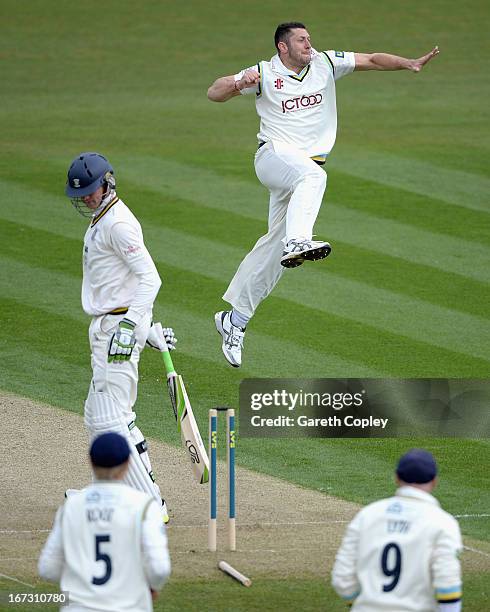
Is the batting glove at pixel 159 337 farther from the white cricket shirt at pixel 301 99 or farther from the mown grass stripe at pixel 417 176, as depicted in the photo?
the mown grass stripe at pixel 417 176

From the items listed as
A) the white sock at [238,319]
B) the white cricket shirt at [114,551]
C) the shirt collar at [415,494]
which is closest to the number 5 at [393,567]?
the shirt collar at [415,494]

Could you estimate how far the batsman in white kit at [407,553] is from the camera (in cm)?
596

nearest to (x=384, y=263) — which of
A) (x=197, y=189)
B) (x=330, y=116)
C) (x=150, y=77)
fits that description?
(x=197, y=189)

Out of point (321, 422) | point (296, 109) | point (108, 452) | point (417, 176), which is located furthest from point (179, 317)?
point (108, 452)

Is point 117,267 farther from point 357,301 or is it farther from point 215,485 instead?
point 357,301

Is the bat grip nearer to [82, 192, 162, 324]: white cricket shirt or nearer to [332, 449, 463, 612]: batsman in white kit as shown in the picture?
[82, 192, 162, 324]: white cricket shirt

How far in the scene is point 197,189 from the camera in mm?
18484

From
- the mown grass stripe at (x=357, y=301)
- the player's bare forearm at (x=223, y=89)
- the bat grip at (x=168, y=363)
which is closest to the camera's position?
the bat grip at (x=168, y=363)

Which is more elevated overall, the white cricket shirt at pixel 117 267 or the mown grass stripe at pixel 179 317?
the white cricket shirt at pixel 117 267

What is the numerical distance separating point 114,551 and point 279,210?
545 cm

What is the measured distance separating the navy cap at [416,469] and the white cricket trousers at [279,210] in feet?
14.0

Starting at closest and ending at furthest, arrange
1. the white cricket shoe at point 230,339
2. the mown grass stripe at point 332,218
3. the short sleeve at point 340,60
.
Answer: the short sleeve at point 340,60 < the white cricket shoe at point 230,339 < the mown grass stripe at point 332,218

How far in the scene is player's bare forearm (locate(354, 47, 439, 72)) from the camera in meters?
10.3

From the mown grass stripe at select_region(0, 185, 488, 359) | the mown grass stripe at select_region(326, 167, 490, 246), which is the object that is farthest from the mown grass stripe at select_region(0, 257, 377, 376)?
the mown grass stripe at select_region(326, 167, 490, 246)
